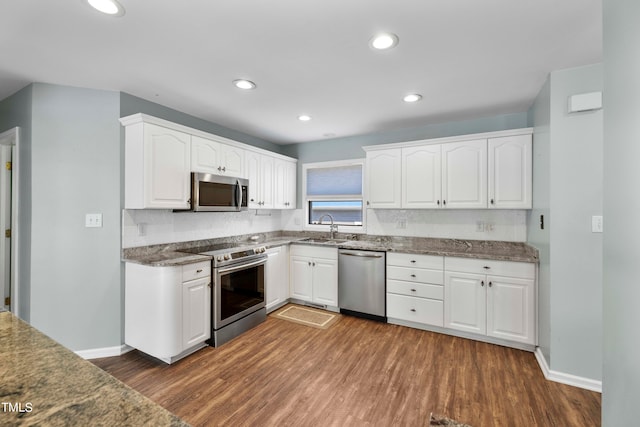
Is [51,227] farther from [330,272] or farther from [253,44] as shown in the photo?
[330,272]

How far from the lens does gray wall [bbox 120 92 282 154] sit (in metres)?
2.75

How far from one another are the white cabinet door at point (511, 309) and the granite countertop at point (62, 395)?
10.2 feet

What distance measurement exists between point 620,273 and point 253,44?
218cm

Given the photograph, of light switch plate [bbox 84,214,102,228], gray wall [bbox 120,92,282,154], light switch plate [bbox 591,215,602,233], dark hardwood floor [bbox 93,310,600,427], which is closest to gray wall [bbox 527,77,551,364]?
light switch plate [bbox 591,215,602,233]

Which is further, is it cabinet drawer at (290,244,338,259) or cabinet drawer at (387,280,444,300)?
cabinet drawer at (290,244,338,259)

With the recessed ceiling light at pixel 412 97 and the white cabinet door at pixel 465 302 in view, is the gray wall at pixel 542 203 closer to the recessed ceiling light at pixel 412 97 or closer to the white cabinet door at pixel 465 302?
the white cabinet door at pixel 465 302

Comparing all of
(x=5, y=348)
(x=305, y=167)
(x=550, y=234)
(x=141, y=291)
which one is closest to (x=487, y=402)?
(x=550, y=234)

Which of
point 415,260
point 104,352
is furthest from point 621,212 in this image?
point 104,352

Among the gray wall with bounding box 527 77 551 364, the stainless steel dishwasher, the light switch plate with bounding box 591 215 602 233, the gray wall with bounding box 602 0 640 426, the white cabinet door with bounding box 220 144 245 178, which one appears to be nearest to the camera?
the gray wall with bounding box 602 0 640 426

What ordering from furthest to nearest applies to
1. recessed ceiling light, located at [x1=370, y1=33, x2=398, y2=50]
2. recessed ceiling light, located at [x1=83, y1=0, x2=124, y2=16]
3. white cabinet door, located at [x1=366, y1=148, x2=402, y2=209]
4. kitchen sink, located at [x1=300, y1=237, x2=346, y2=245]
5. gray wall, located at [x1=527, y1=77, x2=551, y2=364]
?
1. kitchen sink, located at [x1=300, y1=237, x2=346, y2=245]
2. white cabinet door, located at [x1=366, y1=148, x2=402, y2=209]
3. gray wall, located at [x1=527, y1=77, x2=551, y2=364]
4. recessed ceiling light, located at [x1=370, y1=33, x2=398, y2=50]
5. recessed ceiling light, located at [x1=83, y1=0, x2=124, y2=16]

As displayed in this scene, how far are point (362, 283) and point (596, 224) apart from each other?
7.33 ft

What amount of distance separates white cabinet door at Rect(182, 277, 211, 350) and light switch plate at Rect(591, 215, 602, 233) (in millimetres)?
3265

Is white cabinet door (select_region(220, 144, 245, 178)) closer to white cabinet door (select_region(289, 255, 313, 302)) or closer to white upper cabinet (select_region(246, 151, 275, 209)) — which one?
white upper cabinet (select_region(246, 151, 275, 209))

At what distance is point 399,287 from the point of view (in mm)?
3385
